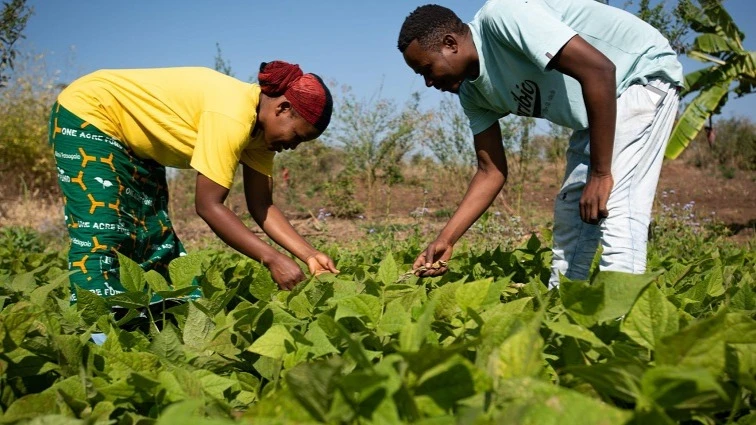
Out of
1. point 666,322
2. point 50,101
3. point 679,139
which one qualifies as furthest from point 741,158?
point 666,322

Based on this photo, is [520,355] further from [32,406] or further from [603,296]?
[32,406]

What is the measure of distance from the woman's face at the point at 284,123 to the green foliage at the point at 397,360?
1.10 m

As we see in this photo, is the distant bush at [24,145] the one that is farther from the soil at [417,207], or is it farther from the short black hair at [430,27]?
the short black hair at [430,27]

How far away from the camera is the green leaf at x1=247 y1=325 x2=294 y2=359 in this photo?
153cm

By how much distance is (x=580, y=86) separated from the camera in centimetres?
288

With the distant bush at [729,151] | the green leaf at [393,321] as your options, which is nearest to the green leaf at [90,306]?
the green leaf at [393,321]

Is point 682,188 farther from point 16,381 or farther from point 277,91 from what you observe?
point 16,381

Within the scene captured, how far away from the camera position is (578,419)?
966 mm

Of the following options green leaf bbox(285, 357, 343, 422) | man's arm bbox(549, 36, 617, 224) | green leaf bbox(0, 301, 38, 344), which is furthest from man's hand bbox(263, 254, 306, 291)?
green leaf bbox(285, 357, 343, 422)

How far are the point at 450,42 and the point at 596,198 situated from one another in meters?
0.92

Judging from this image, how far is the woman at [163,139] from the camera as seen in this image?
9.54 feet

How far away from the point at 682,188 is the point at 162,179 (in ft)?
58.4

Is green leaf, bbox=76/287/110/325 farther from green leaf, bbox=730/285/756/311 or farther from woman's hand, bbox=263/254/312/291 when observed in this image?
green leaf, bbox=730/285/756/311

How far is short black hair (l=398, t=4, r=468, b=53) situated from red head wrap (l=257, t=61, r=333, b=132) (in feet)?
1.47
